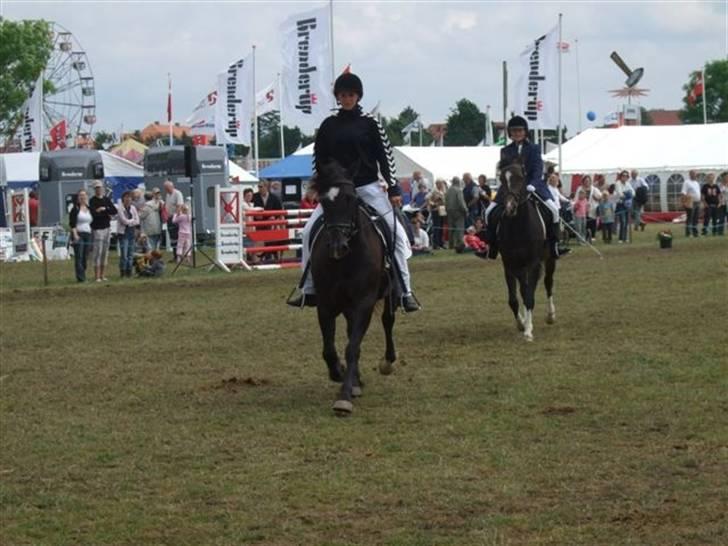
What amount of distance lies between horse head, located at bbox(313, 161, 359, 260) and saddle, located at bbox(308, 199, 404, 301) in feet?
1.06

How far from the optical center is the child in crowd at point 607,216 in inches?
1572

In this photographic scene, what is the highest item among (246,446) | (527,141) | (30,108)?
(30,108)

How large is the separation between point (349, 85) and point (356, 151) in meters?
0.58

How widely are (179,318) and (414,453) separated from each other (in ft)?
38.5

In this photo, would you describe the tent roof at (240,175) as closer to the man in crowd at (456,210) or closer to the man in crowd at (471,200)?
the man in crowd at (471,200)

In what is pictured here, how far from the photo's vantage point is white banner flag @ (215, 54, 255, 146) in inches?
1638

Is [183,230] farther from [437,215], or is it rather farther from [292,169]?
[292,169]

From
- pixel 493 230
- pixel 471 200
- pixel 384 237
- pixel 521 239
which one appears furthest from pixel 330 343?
pixel 471 200

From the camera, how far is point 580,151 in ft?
193

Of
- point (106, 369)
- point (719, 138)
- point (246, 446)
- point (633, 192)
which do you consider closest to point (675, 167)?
point (719, 138)

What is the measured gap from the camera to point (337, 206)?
11.7 m

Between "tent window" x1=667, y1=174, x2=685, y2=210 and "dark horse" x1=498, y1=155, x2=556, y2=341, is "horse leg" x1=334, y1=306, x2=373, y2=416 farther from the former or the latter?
"tent window" x1=667, y1=174, x2=685, y2=210

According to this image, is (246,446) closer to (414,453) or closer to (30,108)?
(414,453)

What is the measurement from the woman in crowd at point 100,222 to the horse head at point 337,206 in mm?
17394
